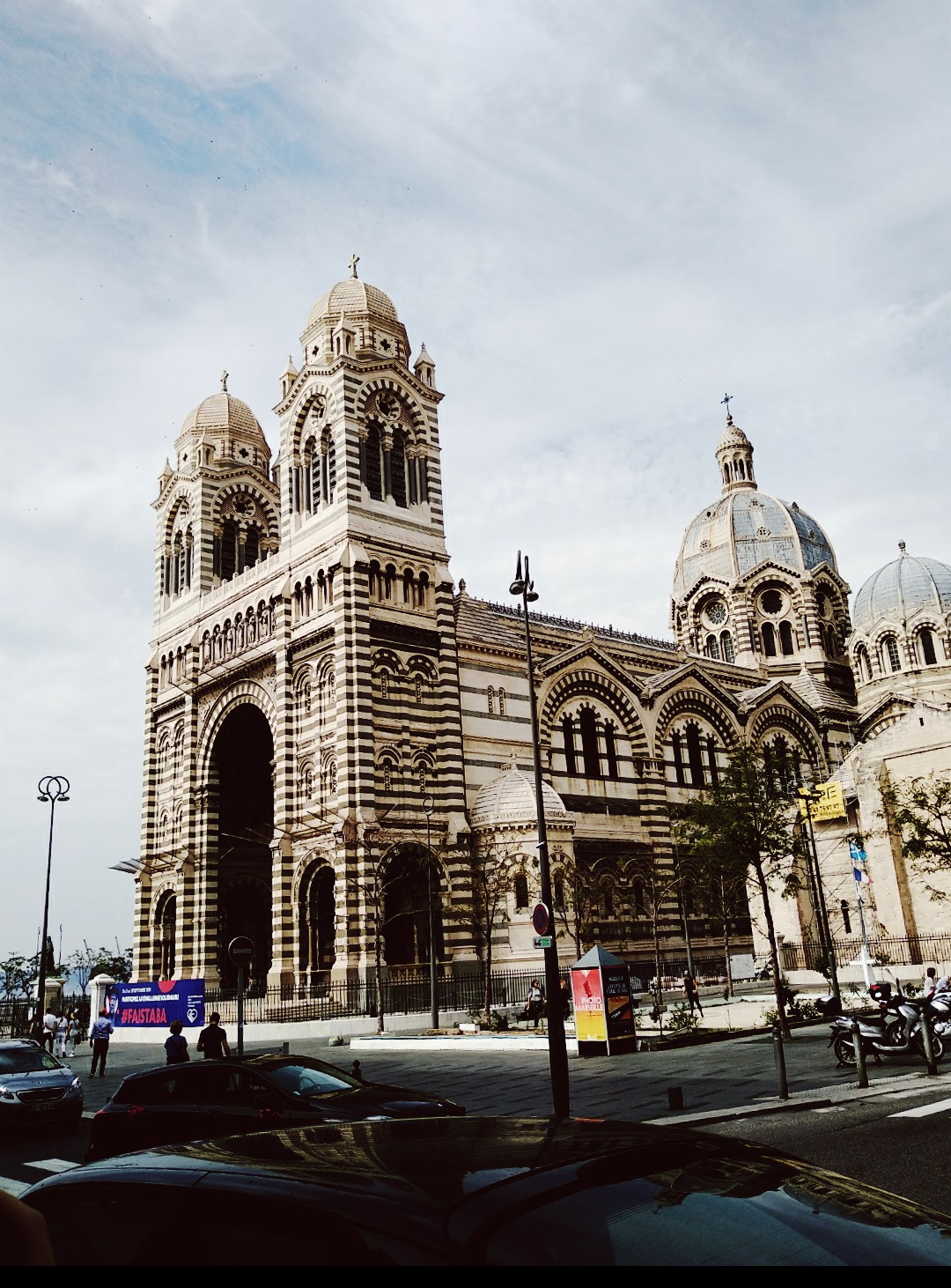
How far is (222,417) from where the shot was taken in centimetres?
4997

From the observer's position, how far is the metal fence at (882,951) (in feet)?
105

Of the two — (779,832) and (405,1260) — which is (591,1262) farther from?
(779,832)

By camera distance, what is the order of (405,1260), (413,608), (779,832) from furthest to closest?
(413,608) < (779,832) < (405,1260)

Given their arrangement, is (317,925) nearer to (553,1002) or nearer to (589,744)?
(589,744)

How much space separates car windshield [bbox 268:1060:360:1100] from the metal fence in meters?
25.9

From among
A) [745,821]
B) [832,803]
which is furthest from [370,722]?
[832,803]

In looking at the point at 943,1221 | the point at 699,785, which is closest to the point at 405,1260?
the point at 943,1221

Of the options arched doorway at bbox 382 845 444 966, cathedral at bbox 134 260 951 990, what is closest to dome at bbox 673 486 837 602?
cathedral at bbox 134 260 951 990

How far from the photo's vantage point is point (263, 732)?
44938mm

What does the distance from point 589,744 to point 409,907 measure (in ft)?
43.4

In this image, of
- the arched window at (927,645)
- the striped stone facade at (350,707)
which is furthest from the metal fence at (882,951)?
the arched window at (927,645)

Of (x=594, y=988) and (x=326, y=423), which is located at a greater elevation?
(x=326, y=423)

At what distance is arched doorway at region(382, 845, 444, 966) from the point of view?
117 feet

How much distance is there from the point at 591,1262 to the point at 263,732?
143ft
